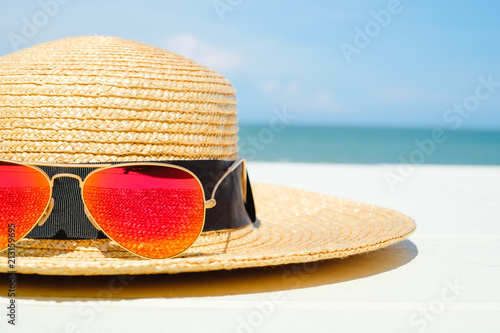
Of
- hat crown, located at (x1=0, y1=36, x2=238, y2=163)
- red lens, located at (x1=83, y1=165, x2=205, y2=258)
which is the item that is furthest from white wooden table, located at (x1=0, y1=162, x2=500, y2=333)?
hat crown, located at (x1=0, y1=36, x2=238, y2=163)

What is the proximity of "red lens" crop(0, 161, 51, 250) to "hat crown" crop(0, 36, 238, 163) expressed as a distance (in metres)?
0.09

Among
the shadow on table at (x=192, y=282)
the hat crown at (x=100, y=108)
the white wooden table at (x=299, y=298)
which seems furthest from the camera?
the hat crown at (x=100, y=108)

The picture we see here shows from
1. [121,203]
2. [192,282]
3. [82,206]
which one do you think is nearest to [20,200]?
[82,206]

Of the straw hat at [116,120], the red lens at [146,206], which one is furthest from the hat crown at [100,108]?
the red lens at [146,206]

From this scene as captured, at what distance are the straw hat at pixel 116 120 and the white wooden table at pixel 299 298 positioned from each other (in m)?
0.08

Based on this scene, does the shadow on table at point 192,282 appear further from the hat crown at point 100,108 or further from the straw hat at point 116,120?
the hat crown at point 100,108

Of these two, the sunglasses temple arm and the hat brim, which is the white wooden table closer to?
the hat brim

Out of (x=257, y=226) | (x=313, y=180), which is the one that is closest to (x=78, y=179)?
(x=257, y=226)

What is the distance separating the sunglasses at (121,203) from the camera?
155cm

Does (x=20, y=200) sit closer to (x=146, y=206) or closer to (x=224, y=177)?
(x=146, y=206)

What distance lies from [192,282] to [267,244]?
337 millimetres

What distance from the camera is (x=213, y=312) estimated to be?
4.61ft

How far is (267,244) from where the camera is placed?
1909mm

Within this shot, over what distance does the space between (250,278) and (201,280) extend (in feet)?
0.45
